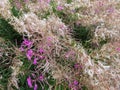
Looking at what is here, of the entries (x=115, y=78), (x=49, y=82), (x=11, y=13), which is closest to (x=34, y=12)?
(x=11, y=13)

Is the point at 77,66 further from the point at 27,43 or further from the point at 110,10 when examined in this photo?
the point at 110,10

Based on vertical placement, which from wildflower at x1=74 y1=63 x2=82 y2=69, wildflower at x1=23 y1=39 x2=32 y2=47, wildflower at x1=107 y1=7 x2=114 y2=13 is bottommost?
wildflower at x1=74 y1=63 x2=82 y2=69

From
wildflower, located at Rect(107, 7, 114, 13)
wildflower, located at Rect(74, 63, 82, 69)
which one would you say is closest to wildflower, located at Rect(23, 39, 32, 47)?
wildflower, located at Rect(74, 63, 82, 69)

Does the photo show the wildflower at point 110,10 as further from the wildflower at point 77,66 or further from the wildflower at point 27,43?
the wildflower at point 27,43

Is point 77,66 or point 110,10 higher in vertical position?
point 110,10

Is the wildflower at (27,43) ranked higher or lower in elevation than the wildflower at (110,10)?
higher

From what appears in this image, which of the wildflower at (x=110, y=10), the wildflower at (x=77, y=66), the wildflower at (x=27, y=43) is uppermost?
the wildflower at (x=27, y=43)

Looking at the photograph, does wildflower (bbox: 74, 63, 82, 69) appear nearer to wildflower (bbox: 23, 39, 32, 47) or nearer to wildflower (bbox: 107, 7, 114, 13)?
wildflower (bbox: 23, 39, 32, 47)

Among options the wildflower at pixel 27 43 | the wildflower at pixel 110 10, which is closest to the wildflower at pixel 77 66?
the wildflower at pixel 27 43

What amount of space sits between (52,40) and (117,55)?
1.81 ft

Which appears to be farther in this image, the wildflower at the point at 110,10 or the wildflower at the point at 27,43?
the wildflower at the point at 110,10

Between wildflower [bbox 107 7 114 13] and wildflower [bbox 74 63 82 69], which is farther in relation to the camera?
wildflower [bbox 107 7 114 13]

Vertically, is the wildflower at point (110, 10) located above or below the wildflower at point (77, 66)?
above

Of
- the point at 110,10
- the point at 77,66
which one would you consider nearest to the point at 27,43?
the point at 77,66
